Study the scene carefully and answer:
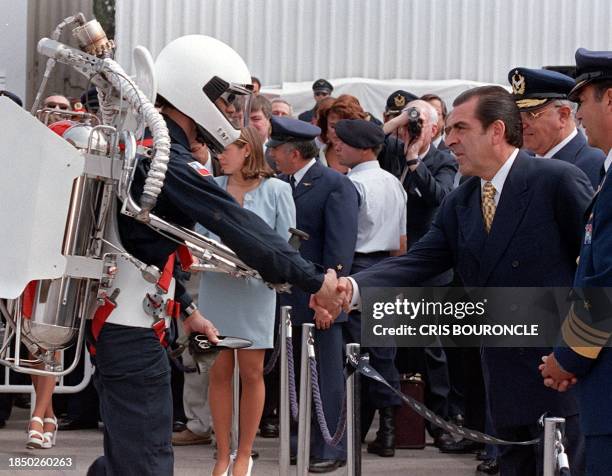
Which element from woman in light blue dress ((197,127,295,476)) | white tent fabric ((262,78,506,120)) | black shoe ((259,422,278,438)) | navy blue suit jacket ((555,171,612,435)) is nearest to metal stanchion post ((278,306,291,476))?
woman in light blue dress ((197,127,295,476))

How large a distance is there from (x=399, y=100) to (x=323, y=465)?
326 cm

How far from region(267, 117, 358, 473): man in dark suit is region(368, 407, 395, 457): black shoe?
43cm

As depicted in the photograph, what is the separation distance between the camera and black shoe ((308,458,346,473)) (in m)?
7.59

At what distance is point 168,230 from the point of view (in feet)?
15.0

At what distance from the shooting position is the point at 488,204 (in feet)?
16.5

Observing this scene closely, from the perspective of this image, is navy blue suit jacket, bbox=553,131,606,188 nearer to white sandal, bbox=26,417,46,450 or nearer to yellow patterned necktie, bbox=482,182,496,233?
yellow patterned necktie, bbox=482,182,496,233

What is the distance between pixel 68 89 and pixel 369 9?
2997mm

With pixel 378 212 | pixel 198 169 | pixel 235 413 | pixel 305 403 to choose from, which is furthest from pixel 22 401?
pixel 198 169

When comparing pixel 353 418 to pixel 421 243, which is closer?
pixel 353 418

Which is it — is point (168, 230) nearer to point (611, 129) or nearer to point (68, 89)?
point (611, 129)

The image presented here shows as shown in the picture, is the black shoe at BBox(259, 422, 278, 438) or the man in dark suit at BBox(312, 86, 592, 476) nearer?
the man in dark suit at BBox(312, 86, 592, 476)

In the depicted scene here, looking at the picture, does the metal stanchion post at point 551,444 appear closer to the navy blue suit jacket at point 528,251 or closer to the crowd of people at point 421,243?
the crowd of people at point 421,243

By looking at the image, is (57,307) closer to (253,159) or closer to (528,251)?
(528,251)

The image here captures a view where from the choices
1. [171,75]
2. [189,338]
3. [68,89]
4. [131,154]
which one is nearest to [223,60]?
[171,75]
